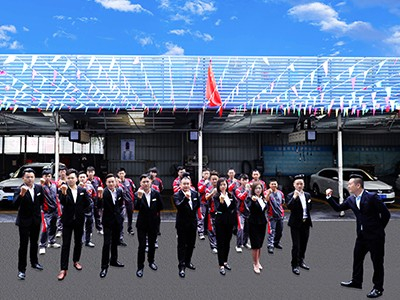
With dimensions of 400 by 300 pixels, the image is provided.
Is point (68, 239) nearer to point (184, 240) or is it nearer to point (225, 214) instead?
point (184, 240)

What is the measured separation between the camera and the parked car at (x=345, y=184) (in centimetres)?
1250

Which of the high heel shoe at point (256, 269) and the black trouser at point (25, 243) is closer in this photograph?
the black trouser at point (25, 243)

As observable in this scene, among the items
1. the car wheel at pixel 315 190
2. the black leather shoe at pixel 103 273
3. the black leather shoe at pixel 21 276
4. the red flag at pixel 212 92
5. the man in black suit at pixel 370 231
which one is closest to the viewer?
the man in black suit at pixel 370 231

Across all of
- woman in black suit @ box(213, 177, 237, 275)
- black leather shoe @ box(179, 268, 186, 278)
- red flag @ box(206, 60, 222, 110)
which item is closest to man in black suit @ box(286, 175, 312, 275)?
woman in black suit @ box(213, 177, 237, 275)

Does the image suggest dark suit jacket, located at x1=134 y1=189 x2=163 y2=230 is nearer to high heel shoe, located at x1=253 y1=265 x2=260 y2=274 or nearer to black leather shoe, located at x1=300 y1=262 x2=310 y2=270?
high heel shoe, located at x1=253 y1=265 x2=260 y2=274

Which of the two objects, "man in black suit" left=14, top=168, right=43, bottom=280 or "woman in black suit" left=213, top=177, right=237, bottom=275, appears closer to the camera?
"man in black suit" left=14, top=168, right=43, bottom=280

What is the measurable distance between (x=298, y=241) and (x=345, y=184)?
333 inches

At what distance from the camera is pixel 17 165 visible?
19.3 meters

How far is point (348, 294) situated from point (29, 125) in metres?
13.6

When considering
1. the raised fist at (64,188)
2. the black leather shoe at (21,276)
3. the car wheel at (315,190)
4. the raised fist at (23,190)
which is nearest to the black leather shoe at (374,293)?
the raised fist at (64,188)

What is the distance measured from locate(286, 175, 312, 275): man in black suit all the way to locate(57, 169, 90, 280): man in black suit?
3276 millimetres

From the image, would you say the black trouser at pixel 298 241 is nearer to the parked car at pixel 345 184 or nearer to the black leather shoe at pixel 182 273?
the black leather shoe at pixel 182 273

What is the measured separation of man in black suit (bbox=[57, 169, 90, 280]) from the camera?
5.35 m

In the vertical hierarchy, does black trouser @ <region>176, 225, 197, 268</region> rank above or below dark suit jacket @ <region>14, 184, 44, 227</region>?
below
